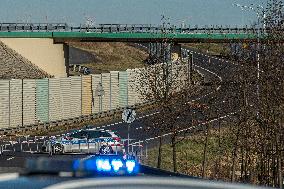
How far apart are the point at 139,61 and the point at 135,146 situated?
68.0 metres

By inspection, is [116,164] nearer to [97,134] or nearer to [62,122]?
[97,134]

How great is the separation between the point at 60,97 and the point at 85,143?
48.7 ft

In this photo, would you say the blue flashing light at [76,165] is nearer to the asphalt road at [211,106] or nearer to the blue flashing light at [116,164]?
the blue flashing light at [116,164]

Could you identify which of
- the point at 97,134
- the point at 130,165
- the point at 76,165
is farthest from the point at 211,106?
the point at 76,165

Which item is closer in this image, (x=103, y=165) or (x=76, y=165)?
(x=76, y=165)

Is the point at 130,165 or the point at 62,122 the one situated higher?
the point at 62,122

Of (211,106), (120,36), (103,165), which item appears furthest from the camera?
(120,36)

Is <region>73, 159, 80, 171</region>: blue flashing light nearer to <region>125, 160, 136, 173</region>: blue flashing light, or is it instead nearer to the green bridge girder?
<region>125, 160, 136, 173</region>: blue flashing light

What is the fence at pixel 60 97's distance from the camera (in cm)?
4844

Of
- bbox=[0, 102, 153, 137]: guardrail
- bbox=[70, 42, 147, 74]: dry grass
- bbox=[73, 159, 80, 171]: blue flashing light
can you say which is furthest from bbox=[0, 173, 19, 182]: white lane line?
bbox=[70, 42, 147, 74]: dry grass

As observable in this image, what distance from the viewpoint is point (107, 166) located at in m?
5.09

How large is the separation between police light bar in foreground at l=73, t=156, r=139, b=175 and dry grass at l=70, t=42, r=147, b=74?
293ft

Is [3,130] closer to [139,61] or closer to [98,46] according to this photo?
[139,61]

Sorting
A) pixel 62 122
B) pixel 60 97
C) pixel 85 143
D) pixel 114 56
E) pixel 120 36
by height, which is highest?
pixel 114 56
